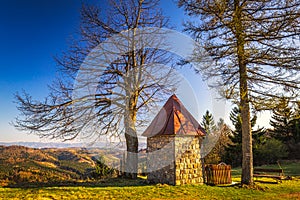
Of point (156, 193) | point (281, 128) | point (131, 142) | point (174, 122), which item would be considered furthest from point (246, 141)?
point (281, 128)

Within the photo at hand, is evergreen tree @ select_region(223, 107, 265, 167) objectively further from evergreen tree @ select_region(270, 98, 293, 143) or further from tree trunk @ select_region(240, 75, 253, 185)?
tree trunk @ select_region(240, 75, 253, 185)

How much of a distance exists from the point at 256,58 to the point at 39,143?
406 inches

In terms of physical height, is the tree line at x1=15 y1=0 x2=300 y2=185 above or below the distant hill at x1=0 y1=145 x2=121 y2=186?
above

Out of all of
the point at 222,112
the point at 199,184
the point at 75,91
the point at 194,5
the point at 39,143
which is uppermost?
the point at 194,5

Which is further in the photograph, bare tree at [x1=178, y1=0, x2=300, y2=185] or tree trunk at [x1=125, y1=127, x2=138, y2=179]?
tree trunk at [x1=125, y1=127, x2=138, y2=179]

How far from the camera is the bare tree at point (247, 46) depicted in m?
9.41

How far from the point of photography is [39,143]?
11.3 m

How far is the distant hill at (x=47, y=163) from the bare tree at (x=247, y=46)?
701 cm

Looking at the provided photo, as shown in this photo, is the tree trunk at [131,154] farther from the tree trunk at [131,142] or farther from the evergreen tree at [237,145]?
the evergreen tree at [237,145]

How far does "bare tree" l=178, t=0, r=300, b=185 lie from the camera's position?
941 centimetres

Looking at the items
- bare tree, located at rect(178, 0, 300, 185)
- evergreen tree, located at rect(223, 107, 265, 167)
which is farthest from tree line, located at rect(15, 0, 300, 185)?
evergreen tree, located at rect(223, 107, 265, 167)

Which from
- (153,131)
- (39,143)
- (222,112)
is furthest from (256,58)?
(39,143)

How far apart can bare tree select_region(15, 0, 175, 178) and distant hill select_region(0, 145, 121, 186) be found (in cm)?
165

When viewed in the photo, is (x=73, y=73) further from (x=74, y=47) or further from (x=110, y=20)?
(x=110, y=20)
